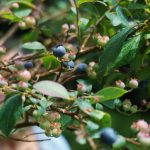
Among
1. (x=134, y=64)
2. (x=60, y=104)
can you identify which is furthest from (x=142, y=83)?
(x=60, y=104)

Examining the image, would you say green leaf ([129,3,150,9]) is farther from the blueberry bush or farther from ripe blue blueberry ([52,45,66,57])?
ripe blue blueberry ([52,45,66,57])

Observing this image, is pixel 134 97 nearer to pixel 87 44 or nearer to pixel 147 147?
pixel 87 44

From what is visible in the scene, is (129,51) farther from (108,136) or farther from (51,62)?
(108,136)

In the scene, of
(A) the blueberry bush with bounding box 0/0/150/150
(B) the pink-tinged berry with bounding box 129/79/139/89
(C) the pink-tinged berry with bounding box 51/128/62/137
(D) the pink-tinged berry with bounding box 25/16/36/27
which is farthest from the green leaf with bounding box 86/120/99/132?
(D) the pink-tinged berry with bounding box 25/16/36/27

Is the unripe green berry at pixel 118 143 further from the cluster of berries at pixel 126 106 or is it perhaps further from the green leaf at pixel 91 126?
the cluster of berries at pixel 126 106

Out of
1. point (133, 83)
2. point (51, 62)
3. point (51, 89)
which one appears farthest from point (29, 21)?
point (51, 89)

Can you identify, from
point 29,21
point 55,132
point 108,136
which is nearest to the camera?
point 108,136

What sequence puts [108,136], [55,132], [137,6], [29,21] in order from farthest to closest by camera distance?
[29,21], [137,6], [55,132], [108,136]
